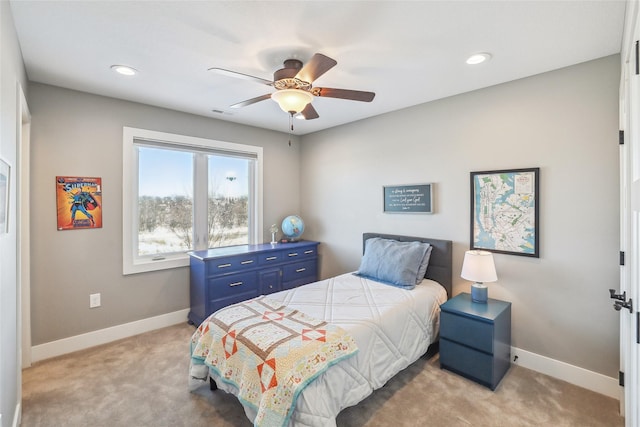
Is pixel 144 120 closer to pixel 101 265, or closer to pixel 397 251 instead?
pixel 101 265

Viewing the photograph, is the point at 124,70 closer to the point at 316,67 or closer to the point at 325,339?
the point at 316,67

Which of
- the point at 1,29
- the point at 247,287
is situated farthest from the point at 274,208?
the point at 1,29

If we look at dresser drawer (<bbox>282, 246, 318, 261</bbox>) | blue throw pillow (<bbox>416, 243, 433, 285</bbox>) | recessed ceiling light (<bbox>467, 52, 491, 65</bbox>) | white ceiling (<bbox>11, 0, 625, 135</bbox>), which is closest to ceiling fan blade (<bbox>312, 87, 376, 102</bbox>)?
white ceiling (<bbox>11, 0, 625, 135</bbox>)

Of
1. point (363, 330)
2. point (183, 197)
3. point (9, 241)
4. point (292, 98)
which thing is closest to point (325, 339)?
point (363, 330)

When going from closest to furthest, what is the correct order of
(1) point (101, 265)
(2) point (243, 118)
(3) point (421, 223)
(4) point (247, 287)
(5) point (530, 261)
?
(5) point (530, 261)
(1) point (101, 265)
(3) point (421, 223)
(4) point (247, 287)
(2) point (243, 118)

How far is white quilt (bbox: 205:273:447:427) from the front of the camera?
1724 mm

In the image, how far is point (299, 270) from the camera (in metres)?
4.24

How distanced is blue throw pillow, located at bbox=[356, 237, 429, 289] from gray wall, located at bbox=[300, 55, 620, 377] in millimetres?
346

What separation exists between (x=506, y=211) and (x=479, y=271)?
2.05 ft

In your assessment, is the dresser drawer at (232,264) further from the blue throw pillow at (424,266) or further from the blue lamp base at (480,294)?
the blue lamp base at (480,294)

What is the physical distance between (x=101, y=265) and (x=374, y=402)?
2952 mm

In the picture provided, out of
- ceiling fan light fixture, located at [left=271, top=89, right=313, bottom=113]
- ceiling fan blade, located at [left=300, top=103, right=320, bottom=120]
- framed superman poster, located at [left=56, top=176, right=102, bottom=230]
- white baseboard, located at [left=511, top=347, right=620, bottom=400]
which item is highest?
ceiling fan blade, located at [left=300, top=103, right=320, bottom=120]

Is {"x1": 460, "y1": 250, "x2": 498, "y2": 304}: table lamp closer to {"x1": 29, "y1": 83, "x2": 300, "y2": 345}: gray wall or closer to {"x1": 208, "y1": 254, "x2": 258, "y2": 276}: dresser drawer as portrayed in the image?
{"x1": 208, "y1": 254, "x2": 258, "y2": 276}: dresser drawer

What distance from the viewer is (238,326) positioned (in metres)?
2.09
